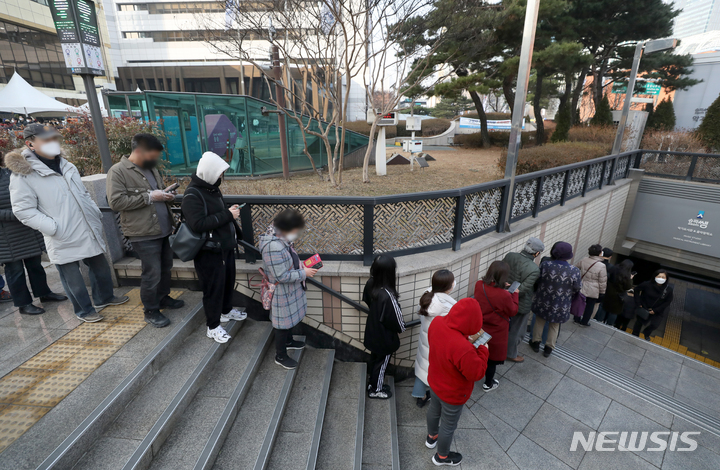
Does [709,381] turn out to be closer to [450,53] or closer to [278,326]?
[278,326]

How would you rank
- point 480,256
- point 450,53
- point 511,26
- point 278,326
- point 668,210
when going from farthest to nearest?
point 511,26 → point 450,53 → point 668,210 → point 480,256 → point 278,326

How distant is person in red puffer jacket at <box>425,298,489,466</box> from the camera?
8.02 feet

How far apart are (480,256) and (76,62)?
4913 mm

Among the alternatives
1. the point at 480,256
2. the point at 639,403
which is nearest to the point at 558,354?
the point at 639,403

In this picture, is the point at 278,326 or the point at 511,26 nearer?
the point at 278,326

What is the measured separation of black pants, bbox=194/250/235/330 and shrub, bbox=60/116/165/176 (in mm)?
4351

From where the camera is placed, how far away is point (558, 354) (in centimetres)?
470

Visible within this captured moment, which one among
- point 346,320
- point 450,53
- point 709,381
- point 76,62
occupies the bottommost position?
point 709,381

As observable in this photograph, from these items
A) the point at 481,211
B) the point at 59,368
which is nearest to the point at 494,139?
the point at 481,211

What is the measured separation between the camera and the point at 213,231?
300cm

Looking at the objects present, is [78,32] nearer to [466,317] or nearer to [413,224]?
[413,224]

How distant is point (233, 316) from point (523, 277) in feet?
11.0

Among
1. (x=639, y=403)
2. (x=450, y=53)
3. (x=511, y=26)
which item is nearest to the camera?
(x=639, y=403)

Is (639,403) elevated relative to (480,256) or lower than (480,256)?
lower
